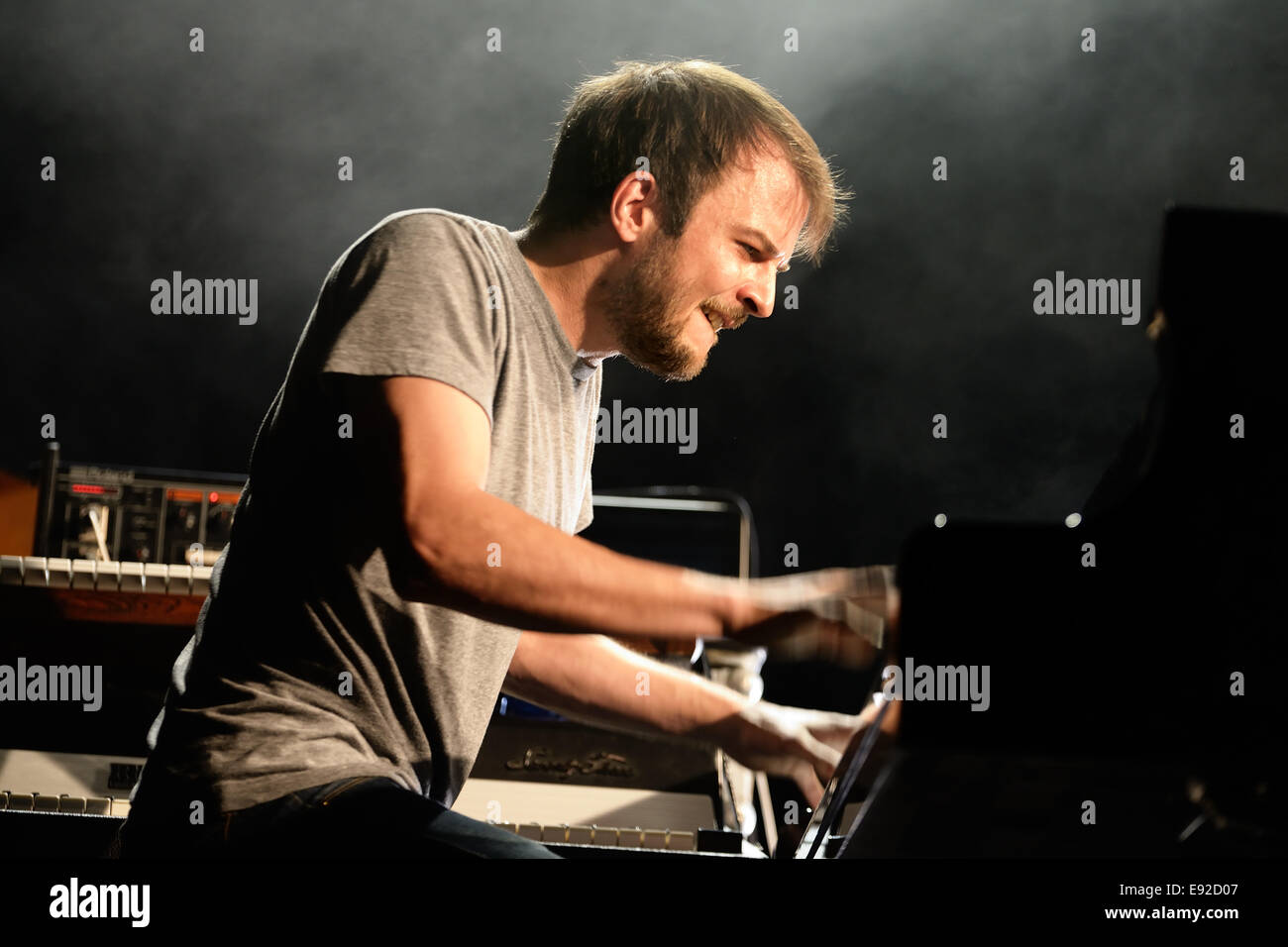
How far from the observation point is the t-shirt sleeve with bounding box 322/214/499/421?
1.13 m

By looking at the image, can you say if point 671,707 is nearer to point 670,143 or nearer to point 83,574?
point 670,143

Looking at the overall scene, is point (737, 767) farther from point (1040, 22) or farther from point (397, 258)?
point (1040, 22)

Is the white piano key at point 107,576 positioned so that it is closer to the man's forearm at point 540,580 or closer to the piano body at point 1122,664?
the man's forearm at point 540,580

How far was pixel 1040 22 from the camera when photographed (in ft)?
10.1

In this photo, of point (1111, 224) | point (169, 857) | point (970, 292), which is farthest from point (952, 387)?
point (169, 857)

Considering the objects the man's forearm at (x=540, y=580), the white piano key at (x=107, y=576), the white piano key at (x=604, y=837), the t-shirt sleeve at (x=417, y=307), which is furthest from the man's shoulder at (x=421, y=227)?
the white piano key at (x=107, y=576)

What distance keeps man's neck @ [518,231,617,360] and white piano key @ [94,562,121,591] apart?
3.86 ft

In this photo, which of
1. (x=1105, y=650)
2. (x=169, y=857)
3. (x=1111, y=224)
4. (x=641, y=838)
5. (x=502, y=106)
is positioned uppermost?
(x=502, y=106)

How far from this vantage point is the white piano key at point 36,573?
7.00 feet

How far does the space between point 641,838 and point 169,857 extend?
979 mm

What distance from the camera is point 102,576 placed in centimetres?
213

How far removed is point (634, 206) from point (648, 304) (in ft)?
0.44

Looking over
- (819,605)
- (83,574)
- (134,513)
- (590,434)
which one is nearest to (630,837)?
(590,434)

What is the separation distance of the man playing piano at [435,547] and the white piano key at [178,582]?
0.91 m
